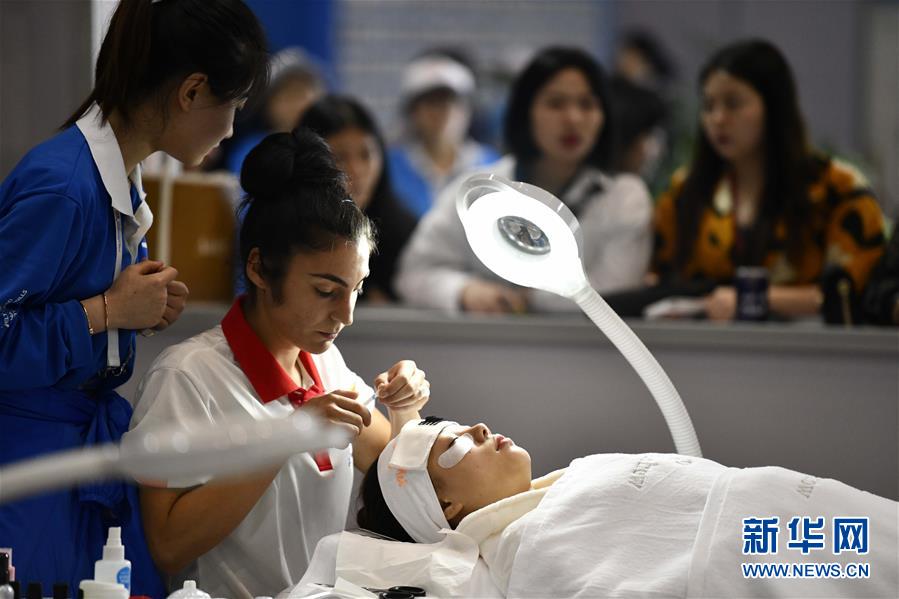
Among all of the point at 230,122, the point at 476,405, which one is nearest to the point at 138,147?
the point at 230,122

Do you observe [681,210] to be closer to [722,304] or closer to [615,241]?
[615,241]

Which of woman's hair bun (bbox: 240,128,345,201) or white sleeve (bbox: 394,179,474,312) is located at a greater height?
woman's hair bun (bbox: 240,128,345,201)

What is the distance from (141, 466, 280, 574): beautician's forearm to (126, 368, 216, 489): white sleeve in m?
0.02

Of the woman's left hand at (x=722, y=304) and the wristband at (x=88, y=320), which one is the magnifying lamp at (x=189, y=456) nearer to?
the wristband at (x=88, y=320)

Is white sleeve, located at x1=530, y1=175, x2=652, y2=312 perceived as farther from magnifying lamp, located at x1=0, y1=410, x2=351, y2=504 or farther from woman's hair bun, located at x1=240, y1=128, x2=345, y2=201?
magnifying lamp, located at x1=0, y1=410, x2=351, y2=504

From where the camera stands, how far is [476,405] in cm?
253

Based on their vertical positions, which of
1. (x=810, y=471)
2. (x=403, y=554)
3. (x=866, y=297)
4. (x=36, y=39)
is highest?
(x=36, y=39)

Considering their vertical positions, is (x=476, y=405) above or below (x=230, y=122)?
below

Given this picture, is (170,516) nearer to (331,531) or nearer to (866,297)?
(331,531)

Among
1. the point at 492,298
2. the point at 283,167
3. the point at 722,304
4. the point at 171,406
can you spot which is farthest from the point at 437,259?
the point at 171,406

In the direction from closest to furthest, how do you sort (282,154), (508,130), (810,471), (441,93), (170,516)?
1. (170,516)
2. (282,154)
3. (810,471)
4. (508,130)
5. (441,93)

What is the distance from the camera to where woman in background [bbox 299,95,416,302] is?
315 cm

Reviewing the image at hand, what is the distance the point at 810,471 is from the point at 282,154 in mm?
1366

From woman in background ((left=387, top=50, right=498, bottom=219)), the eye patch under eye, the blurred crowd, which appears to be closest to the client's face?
the eye patch under eye
